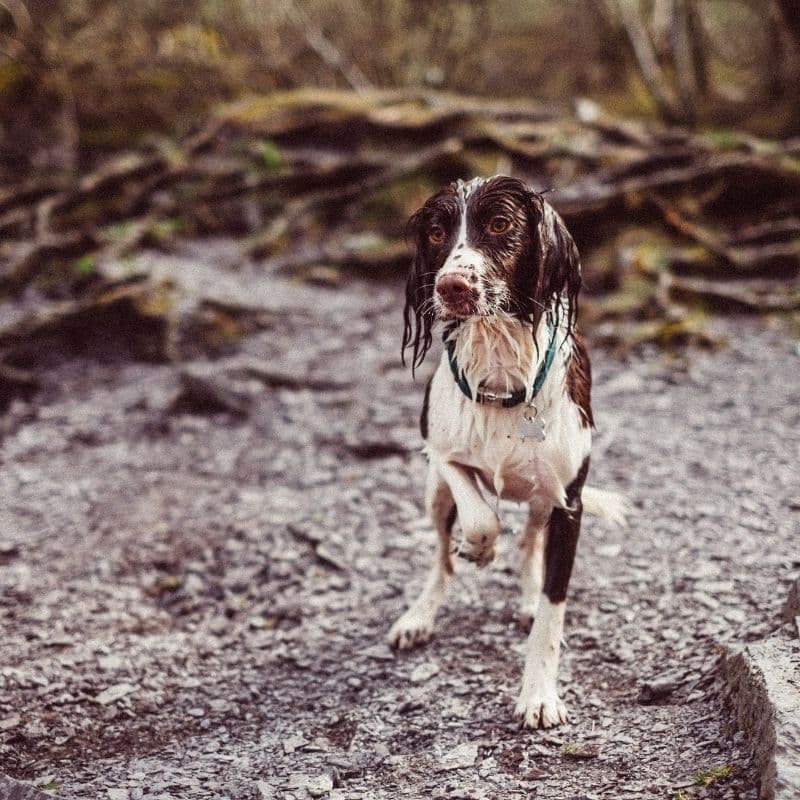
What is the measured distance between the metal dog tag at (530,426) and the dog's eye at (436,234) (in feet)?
2.25

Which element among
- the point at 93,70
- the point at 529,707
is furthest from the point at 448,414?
the point at 93,70

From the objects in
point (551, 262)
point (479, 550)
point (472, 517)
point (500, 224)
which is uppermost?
point (500, 224)

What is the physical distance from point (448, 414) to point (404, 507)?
1786 mm

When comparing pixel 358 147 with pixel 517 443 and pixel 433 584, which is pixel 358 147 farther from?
pixel 517 443

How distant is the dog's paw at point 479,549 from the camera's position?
2988mm

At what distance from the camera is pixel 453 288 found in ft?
8.80

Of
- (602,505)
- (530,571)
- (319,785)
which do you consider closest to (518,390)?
(602,505)

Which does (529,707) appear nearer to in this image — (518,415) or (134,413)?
(518,415)

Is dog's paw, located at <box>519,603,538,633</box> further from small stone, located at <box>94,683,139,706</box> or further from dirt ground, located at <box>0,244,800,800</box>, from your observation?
small stone, located at <box>94,683,139,706</box>

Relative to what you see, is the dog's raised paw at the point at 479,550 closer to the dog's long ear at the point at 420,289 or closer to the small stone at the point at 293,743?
the dog's long ear at the point at 420,289

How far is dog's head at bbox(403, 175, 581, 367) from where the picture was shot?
2.76 m

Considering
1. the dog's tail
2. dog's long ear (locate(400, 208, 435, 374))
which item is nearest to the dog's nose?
dog's long ear (locate(400, 208, 435, 374))

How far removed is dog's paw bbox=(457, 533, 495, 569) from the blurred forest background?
3911mm

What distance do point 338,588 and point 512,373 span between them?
1.71 meters
